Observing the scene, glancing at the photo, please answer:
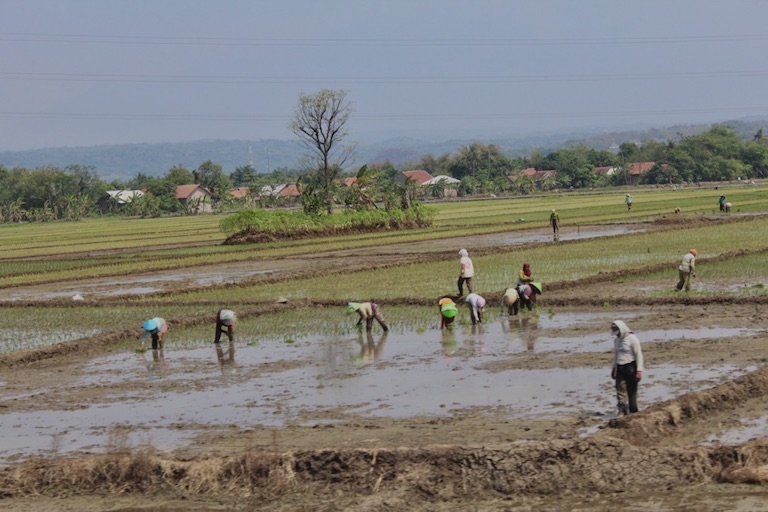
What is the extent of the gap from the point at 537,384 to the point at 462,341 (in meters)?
3.54

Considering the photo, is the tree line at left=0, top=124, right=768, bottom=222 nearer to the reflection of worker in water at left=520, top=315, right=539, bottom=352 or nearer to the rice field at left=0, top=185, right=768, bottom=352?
the rice field at left=0, top=185, right=768, bottom=352

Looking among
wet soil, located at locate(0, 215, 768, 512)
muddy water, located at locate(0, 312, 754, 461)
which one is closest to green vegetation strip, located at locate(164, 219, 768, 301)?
muddy water, located at locate(0, 312, 754, 461)

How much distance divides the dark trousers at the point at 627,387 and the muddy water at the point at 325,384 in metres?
0.22

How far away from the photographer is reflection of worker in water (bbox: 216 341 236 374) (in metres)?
14.6

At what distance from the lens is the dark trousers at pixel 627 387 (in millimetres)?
10109

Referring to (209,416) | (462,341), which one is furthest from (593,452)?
(462,341)

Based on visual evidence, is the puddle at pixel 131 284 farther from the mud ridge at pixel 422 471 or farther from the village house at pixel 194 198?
the village house at pixel 194 198

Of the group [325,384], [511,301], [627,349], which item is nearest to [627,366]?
[627,349]

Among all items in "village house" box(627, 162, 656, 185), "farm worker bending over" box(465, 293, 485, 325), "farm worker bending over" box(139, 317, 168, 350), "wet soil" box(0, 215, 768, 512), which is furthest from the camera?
"village house" box(627, 162, 656, 185)

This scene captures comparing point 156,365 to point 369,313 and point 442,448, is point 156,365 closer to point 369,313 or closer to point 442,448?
Answer: point 369,313

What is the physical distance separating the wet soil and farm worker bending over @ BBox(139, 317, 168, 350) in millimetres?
1785

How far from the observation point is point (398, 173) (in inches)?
5915

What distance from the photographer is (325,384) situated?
42.9 feet

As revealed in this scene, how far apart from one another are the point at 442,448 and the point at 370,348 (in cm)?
688
